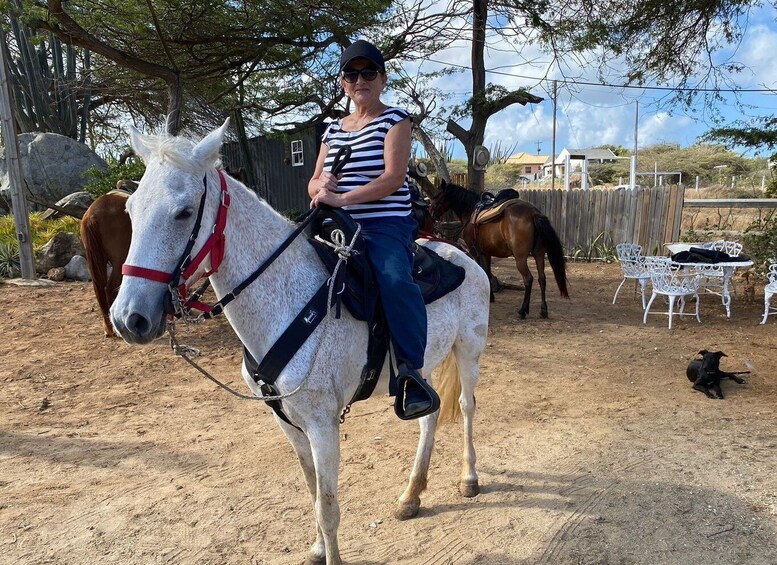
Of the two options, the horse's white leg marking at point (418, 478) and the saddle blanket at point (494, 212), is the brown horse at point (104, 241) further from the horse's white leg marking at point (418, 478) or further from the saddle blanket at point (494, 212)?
the saddle blanket at point (494, 212)

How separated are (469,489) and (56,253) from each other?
33.8ft

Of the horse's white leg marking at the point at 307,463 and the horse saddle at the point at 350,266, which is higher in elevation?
the horse saddle at the point at 350,266

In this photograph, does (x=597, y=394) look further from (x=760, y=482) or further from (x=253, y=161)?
(x=253, y=161)

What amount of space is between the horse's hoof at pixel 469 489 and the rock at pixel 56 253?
9826mm

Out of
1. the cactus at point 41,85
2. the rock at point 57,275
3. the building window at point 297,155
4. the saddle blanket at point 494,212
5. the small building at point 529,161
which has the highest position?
the small building at point 529,161

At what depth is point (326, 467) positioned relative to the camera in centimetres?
222

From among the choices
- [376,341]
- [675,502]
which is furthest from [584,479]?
[376,341]

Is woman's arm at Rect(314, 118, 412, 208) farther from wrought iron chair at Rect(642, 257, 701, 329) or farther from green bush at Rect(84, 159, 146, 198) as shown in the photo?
green bush at Rect(84, 159, 146, 198)

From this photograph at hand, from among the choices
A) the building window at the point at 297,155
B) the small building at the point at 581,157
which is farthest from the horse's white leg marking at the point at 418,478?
the small building at the point at 581,157

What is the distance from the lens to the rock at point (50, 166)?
14273 millimetres

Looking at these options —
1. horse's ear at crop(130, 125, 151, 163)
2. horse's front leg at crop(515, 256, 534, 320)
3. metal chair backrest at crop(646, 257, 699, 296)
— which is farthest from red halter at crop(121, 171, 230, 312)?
metal chair backrest at crop(646, 257, 699, 296)

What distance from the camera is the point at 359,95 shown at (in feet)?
7.67

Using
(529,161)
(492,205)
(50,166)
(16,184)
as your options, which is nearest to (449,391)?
(492,205)

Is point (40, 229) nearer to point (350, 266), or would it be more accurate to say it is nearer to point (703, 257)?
point (350, 266)
